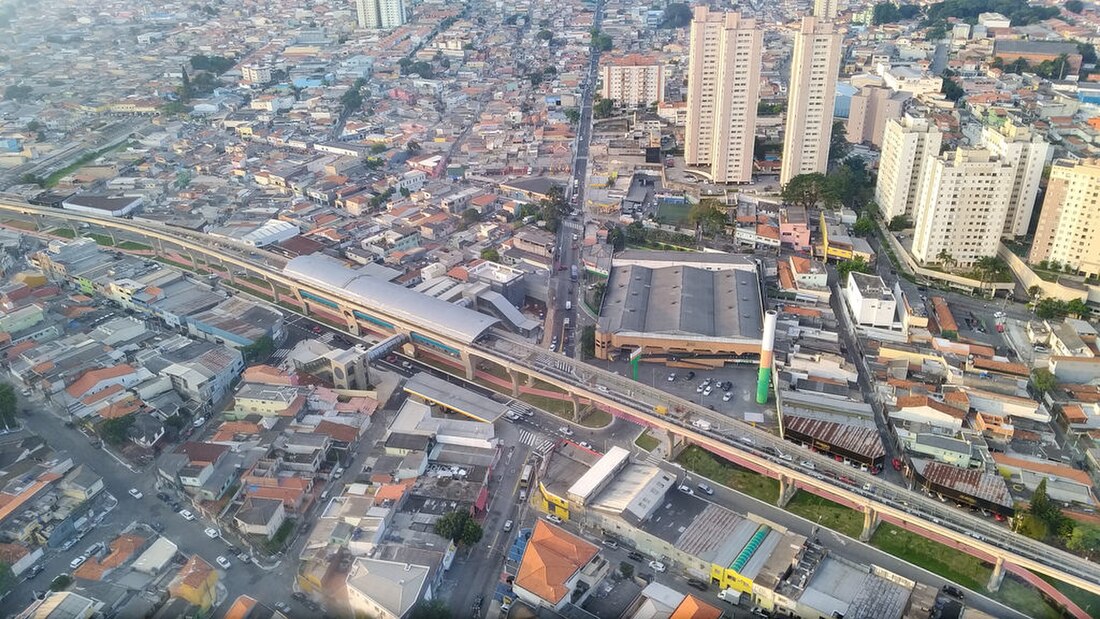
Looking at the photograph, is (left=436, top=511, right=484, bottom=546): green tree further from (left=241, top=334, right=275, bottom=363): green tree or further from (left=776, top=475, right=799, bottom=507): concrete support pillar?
(left=241, top=334, right=275, bottom=363): green tree

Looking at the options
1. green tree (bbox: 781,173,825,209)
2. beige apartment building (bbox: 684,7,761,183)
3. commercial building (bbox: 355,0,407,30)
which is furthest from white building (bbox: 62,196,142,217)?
commercial building (bbox: 355,0,407,30)

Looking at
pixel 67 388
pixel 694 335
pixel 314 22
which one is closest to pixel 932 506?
pixel 694 335

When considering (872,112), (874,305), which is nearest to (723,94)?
(872,112)

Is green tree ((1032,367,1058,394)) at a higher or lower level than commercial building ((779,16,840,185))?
lower

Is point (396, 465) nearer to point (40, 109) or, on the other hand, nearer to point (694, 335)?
point (694, 335)

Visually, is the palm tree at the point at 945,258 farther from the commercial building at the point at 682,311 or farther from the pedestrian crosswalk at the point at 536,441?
the pedestrian crosswalk at the point at 536,441

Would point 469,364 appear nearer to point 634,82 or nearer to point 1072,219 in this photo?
point 1072,219
